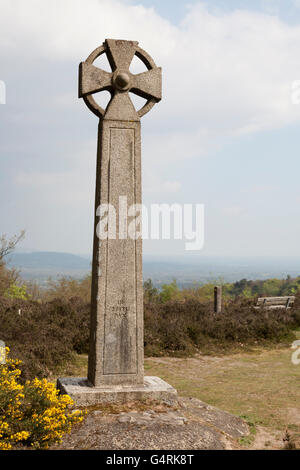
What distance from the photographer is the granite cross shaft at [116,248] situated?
6.11 metres

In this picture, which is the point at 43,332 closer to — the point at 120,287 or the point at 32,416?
the point at 120,287

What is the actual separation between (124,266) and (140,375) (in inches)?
59.0

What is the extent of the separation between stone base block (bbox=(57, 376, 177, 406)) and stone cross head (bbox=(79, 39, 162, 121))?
3645 millimetres

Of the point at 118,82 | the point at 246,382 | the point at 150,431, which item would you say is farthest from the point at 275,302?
the point at 150,431

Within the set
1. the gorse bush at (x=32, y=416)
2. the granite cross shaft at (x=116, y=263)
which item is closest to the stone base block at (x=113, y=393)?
the granite cross shaft at (x=116, y=263)

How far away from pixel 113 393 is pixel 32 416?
1242 mm

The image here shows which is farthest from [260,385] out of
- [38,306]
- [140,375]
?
[38,306]

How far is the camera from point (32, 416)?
497 centimetres

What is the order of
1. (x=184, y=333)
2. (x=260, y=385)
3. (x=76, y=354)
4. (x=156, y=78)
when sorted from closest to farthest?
(x=156, y=78)
(x=260, y=385)
(x=76, y=354)
(x=184, y=333)

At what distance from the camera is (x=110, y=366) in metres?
6.11

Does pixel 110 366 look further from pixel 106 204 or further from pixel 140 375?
pixel 106 204

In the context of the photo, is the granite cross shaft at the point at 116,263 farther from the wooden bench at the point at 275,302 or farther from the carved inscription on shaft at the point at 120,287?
the wooden bench at the point at 275,302

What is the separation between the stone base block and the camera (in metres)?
5.81

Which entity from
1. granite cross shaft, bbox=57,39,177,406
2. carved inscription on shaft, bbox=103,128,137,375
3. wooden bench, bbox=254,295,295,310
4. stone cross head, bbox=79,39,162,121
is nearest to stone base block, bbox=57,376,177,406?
granite cross shaft, bbox=57,39,177,406
